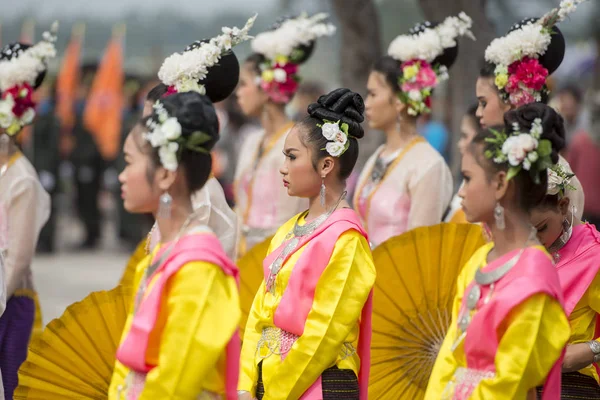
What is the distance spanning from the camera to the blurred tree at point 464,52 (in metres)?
7.05

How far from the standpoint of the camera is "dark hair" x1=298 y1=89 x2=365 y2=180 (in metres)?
3.88

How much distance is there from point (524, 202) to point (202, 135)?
1.01 metres

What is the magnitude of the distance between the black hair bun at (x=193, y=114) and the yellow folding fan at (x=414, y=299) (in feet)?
5.22

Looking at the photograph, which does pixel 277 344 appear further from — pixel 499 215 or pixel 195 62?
pixel 195 62

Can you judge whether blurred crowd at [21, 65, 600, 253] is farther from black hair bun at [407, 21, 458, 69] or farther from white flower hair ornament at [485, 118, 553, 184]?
white flower hair ornament at [485, 118, 553, 184]

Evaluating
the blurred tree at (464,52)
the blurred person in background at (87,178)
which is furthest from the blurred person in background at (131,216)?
the blurred tree at (464,52)

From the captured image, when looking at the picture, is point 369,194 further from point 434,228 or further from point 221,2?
point 221,2

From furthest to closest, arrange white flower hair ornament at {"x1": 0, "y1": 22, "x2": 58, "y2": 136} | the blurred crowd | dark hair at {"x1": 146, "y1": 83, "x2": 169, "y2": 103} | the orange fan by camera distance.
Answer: the blurred crowd
white flower hair ornament at {"x1": 0, "y1": 22, "x2": 58, "y2": 136}
the orange fan
dark hair at {"x1": 146, "y1": 83, "x2": 169, "y2": 103}

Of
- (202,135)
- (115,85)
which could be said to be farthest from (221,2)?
(202,135)

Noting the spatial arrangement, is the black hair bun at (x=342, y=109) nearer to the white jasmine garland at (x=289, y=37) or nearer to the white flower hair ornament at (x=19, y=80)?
the white flower hair ornament at (x=19, y=80)

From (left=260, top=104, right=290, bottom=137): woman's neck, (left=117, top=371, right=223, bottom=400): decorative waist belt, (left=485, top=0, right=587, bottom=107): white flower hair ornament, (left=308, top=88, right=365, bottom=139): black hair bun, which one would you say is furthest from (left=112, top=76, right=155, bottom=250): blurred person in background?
(left=117, top=371, right=223, bottom=400): decorative waist belt

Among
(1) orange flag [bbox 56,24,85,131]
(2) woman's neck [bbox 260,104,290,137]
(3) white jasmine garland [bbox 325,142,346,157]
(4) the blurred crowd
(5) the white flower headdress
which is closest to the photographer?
(3) white jasmine garland [bbox 325,142,346,157]

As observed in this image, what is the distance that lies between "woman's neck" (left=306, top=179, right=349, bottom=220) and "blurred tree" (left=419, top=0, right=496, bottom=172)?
305cm

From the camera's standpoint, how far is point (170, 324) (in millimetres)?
2994
